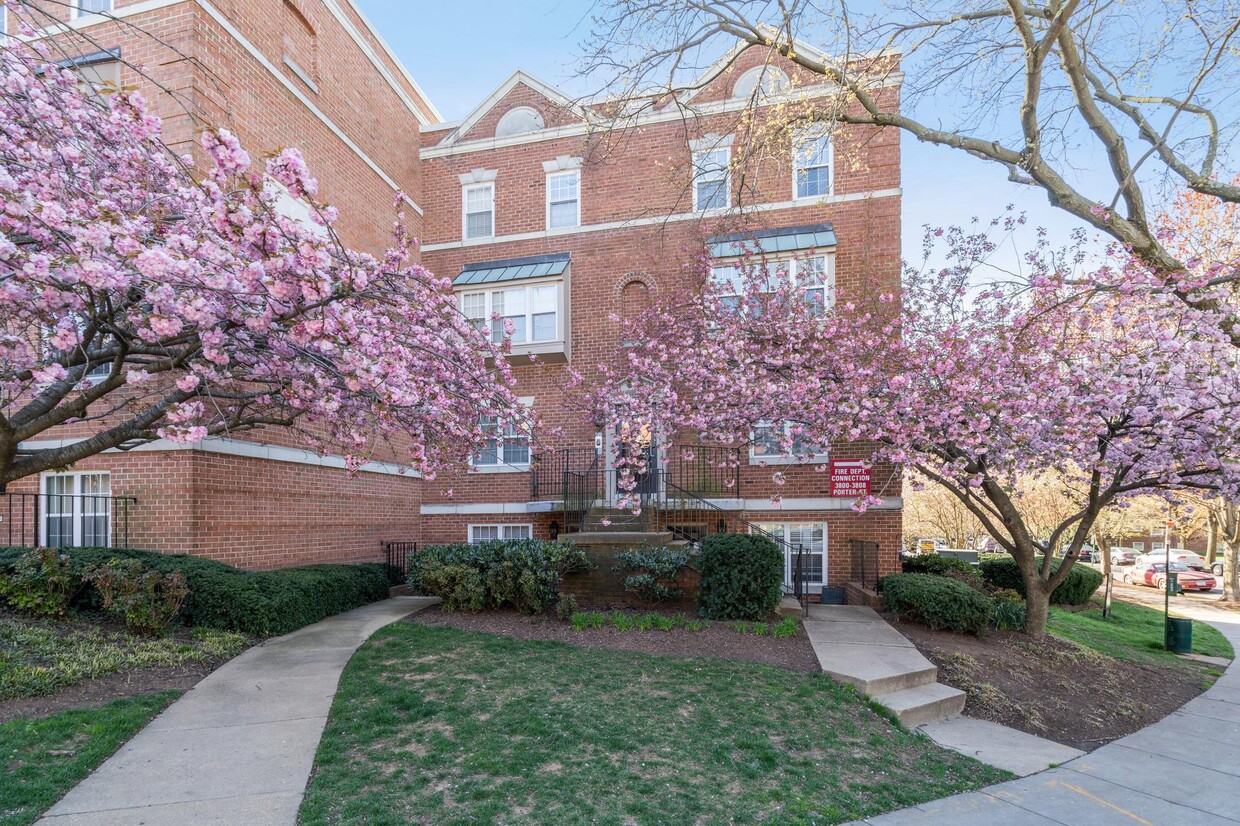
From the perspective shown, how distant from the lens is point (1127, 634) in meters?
13.2

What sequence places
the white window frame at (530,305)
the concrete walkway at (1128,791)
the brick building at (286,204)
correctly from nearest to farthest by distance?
the concrete walkway at (1128,791)
the brick building at (286,204)
the white window frame at (530,305)

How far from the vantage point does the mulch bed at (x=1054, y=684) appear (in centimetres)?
704

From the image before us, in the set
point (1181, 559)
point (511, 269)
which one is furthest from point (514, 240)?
point (1181, 559)

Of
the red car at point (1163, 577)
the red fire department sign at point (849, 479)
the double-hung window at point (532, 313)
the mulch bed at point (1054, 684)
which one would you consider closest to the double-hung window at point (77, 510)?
the double-hung window at point (532, 313)

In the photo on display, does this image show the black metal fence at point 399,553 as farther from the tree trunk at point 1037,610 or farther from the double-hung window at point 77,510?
the tree trunk at point 1037,610

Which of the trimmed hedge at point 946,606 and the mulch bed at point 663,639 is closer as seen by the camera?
the mulch bed at point 663,639

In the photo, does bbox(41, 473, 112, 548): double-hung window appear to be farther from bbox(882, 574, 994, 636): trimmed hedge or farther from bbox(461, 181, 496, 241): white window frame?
bbox(882, 574, 994, 636): trimmed hedge

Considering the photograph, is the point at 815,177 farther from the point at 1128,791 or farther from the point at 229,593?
the point at 229,593

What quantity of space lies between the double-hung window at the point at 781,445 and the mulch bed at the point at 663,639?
2.85 meters

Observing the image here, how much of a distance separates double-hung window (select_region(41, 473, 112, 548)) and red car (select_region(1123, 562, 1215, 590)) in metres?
27.0

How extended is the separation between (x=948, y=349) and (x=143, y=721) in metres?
9.40

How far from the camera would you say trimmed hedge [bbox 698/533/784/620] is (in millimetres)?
9250

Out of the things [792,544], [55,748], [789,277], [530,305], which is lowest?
[55,748]

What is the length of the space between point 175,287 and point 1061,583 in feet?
55.2
